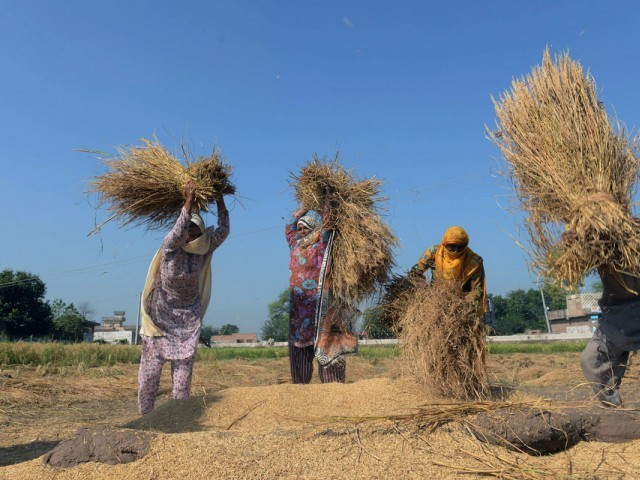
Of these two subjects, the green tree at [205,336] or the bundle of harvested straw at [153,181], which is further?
the green tree at [205,336]

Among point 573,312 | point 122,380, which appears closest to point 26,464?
point 122,380

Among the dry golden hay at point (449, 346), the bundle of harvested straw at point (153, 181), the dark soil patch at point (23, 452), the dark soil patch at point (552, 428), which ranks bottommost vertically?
the dark soil patch at point (23, 452)

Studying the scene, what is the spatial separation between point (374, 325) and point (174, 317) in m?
1.66

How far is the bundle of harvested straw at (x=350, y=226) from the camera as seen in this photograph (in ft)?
14.1

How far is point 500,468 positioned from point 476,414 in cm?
50

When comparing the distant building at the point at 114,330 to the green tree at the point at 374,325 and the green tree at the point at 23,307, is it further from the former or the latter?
the green tree at the point at 374,325

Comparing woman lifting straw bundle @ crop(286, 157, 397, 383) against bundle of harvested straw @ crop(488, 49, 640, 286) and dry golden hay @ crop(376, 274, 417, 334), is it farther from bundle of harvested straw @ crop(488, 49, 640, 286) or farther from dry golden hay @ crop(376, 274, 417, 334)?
bundle of harvested straw @ crop(488, 49, 640, 286)

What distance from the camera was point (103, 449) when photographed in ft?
8.34

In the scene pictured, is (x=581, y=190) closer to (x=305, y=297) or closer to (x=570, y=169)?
(x=570, y=169)

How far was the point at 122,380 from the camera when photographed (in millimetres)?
8453

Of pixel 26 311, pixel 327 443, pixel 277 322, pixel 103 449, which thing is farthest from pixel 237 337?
pixel 327 443

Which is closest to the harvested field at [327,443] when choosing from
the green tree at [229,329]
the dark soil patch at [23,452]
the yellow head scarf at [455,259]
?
the dark soil patch at [23,452]

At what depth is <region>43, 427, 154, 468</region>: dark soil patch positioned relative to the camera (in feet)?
8.28

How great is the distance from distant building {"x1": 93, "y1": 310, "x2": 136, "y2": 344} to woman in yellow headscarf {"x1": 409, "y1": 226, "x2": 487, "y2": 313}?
62.2 m
